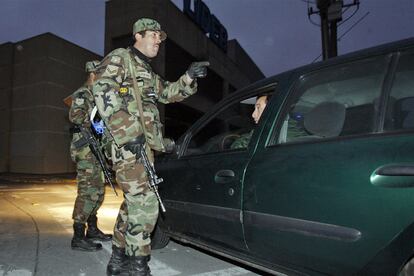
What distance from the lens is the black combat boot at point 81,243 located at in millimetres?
3674

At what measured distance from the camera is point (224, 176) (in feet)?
8.25

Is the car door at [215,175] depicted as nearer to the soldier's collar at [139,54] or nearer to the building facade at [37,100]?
the soldier's collar at [139,54]

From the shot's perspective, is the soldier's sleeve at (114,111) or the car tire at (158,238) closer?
the soldier's sleeve at (114,111)

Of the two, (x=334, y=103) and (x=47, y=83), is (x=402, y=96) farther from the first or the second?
(x=47, y=83)

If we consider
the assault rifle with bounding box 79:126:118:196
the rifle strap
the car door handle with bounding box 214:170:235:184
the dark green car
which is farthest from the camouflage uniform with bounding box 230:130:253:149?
the assault rifle with bounding box 79:126:118:196

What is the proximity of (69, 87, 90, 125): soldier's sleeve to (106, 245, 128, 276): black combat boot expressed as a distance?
1359 millimetres

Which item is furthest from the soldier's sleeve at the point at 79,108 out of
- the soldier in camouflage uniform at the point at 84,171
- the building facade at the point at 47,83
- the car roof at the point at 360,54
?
the building facade at the point at 47,83

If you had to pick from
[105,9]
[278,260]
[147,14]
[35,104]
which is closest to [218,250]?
[278,260]

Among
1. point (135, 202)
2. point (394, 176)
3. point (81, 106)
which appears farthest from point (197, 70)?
point (394, 176)

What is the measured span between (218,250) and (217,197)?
0.39 m

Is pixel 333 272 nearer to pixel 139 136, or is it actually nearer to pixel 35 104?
pixel 139 136

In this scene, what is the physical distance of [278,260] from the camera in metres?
2.15

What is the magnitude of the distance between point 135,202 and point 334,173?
4.93 ft

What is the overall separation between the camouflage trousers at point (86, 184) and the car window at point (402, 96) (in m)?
2.78
